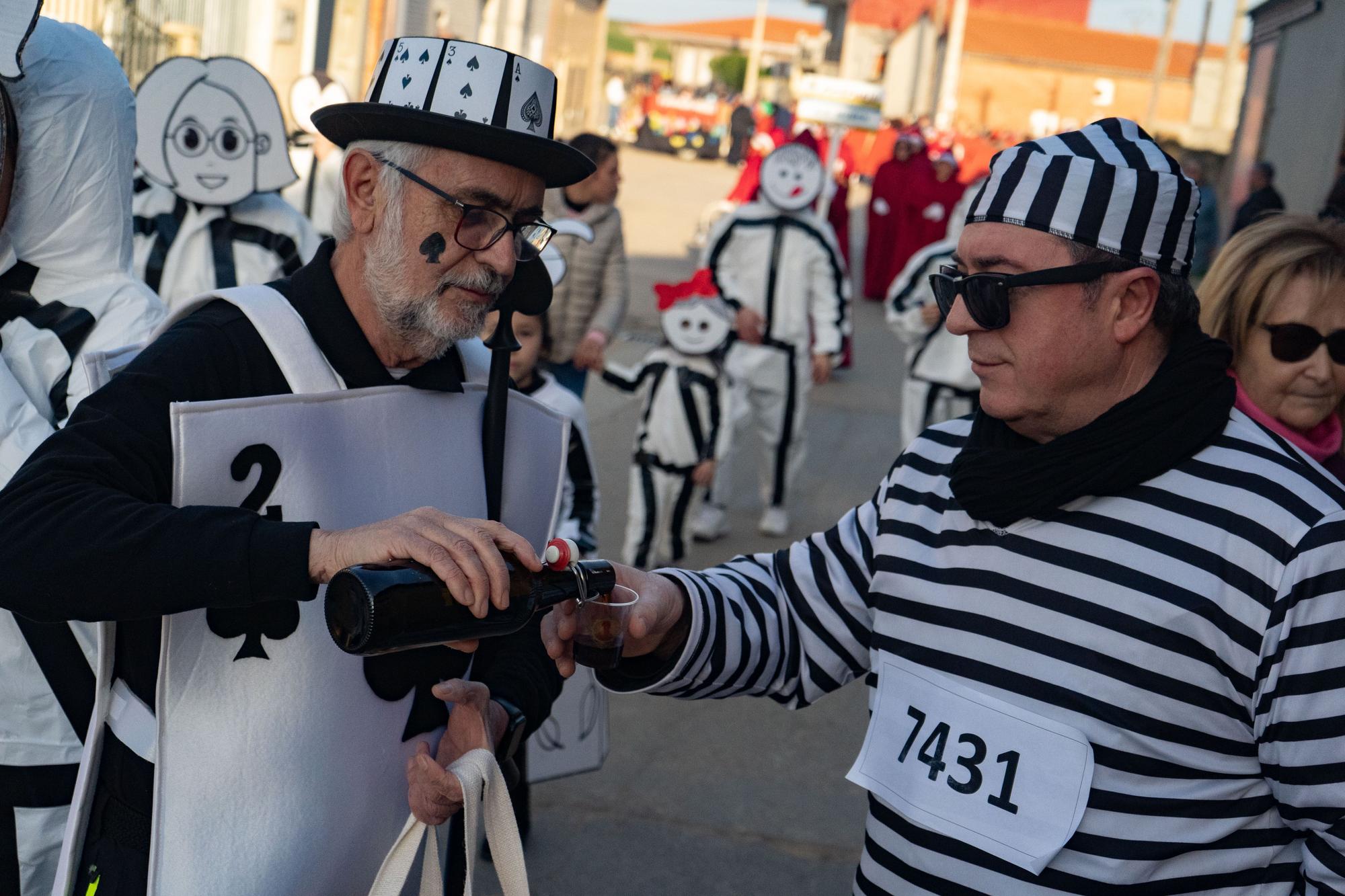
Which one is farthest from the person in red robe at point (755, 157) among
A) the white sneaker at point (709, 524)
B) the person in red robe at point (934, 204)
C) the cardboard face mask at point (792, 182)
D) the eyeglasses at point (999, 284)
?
the eyeglasses at point (999, 284)

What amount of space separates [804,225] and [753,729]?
351cm

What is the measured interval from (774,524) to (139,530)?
20.7 ft

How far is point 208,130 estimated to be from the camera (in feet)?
15.9

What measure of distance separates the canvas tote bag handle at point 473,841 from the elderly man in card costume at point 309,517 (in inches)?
1.9

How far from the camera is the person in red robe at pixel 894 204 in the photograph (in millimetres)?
17031

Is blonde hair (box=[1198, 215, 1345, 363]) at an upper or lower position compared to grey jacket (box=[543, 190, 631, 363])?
upper

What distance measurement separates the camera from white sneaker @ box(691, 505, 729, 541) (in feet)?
24.4

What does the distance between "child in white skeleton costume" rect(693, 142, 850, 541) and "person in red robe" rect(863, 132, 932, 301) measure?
31.7ft

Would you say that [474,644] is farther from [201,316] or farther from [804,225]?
[804,225]

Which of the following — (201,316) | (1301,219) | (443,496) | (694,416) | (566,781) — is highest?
(1301,219)

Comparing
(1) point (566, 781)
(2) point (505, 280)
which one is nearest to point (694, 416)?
(1) point (566, 781)

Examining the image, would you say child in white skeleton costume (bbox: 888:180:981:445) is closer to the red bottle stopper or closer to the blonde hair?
the blonde hair

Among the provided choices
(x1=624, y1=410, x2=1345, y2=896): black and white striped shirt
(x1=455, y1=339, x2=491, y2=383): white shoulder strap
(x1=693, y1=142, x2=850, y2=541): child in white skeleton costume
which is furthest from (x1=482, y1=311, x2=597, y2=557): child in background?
(x1=693, y1=142, x2=850, y2=541): child in white skeleton costume

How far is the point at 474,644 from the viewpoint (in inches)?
67.6
